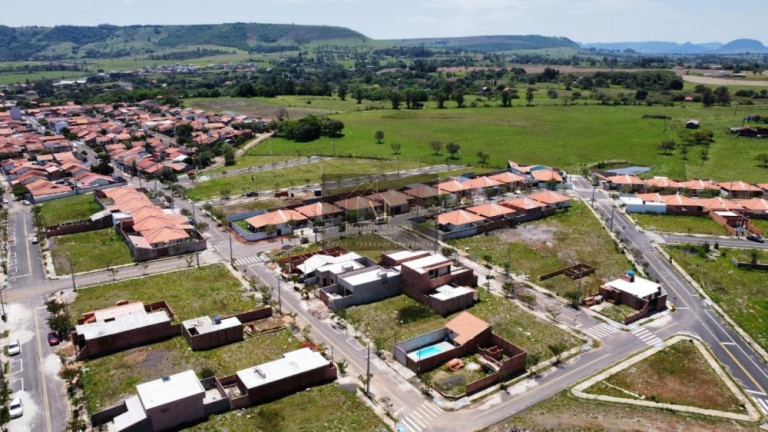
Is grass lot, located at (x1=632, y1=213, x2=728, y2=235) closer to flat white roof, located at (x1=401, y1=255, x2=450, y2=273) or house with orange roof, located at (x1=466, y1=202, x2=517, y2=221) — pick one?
house with orange roof, located at (x1=466, y1=202, x2=517, y2=221)

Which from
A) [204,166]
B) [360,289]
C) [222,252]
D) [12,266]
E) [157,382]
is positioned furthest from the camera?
[204,166]

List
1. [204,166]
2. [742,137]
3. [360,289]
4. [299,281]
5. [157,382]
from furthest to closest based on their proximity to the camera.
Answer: [742,137], [204,166], [299,281], [360,289], [157,382]

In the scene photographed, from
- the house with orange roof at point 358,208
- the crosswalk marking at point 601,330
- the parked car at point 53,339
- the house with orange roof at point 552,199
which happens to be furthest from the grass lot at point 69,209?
the crosswalk marking at point 601,330

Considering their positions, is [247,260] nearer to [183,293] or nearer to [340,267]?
[183,293]

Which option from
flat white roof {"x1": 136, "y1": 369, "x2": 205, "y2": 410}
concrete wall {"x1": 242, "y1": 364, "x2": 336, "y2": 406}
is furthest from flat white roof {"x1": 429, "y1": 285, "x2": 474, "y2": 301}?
flat white roof {"x1": 136, "y1": 369, "x2": 205, "y2": 410}

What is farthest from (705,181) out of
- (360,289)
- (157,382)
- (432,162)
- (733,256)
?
(157,382)

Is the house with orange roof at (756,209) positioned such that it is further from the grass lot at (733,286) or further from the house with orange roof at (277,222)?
the house with orange roof at (277,222)

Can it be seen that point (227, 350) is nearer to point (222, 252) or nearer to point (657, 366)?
point (222, 252)
